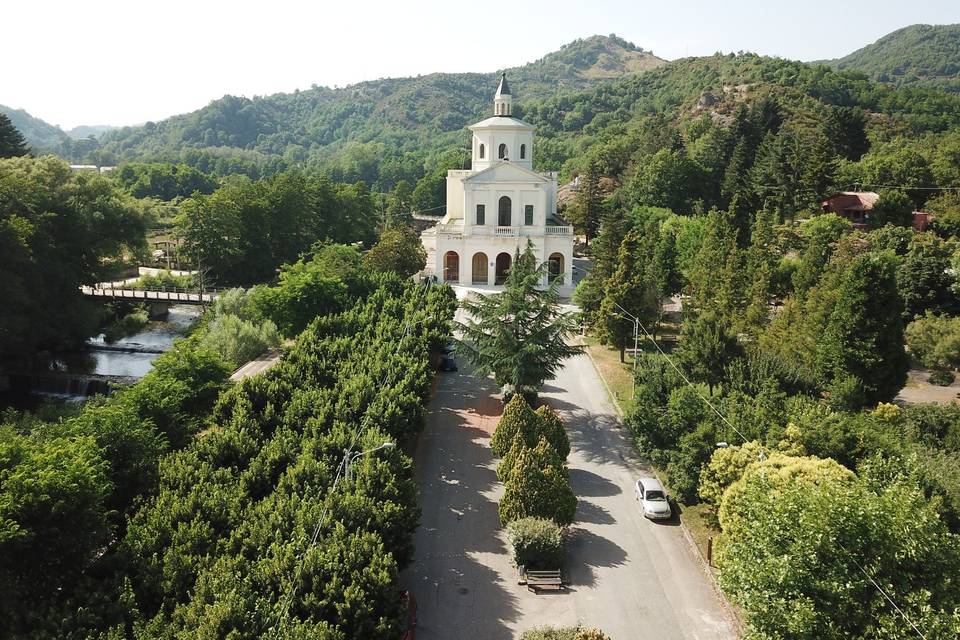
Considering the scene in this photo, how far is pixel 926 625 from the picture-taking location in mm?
12234

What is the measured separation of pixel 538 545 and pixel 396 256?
33578 millimetres

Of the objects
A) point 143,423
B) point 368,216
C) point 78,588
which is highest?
point 368,216

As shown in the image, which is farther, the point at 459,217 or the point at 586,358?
the point at 459,217

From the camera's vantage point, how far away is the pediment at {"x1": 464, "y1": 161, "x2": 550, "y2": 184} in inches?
2023

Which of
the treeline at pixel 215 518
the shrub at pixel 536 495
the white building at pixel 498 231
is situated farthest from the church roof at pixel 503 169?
the shrub at pixel 536 495

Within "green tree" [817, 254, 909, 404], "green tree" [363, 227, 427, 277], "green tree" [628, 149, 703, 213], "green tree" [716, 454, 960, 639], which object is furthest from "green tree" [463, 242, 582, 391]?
"green tree" [628, 149, 703, 213]

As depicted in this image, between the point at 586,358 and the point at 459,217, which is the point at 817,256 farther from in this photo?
the point at 459,217

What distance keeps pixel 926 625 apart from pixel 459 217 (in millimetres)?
51324

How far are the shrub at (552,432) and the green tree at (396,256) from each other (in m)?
27.0

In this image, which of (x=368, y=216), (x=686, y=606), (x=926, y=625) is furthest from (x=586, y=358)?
(x=368, y=216)

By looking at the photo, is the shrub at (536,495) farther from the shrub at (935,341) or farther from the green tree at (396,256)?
the green tree at (396,256)

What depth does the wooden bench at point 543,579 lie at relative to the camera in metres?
18.3

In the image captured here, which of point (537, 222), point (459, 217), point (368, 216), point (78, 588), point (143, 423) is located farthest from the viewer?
point (368, 216)

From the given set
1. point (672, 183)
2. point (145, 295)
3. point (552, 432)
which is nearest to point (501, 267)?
point (145, 295)
